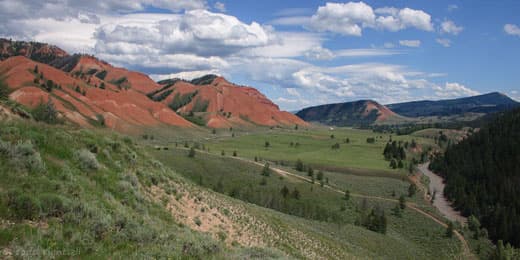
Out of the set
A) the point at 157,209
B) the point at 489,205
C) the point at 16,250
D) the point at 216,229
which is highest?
the point at 16,250

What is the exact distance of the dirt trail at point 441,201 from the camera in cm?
8700

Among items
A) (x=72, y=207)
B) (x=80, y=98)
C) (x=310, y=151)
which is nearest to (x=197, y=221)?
(x=72, y=207)

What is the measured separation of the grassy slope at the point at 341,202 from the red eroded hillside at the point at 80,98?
5404 cm

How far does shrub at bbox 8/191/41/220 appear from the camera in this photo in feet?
31.6

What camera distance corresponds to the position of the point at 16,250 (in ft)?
25.8

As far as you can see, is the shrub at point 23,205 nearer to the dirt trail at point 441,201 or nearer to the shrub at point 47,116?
the shrub at point 47,116

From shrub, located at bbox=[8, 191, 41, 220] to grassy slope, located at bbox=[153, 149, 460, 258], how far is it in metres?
27.4

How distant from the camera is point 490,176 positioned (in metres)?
120

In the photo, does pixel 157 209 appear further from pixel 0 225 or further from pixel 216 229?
Result: pixel 0 225

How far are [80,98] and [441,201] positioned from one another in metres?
138

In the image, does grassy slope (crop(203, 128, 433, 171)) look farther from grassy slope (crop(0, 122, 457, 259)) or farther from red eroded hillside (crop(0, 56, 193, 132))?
grassy slope (crop(0, 122, 457, 259))

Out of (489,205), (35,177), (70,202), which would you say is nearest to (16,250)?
(70,202)

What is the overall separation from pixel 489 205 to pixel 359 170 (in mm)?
37082

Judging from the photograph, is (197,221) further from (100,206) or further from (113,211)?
(100,206)
